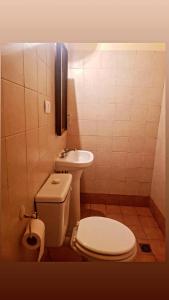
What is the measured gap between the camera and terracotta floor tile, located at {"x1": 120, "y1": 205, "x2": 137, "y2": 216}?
8.14 feet

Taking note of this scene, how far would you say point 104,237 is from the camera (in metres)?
1.28

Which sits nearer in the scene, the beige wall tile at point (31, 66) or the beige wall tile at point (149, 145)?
the beige wall tile at point (31, 66)

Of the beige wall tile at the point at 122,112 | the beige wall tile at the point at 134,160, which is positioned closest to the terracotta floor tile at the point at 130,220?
the beige wall tile at the point at 134,160

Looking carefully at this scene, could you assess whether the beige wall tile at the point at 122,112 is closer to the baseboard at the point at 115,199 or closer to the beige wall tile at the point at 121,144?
the beige wall tile at the point at 121,144

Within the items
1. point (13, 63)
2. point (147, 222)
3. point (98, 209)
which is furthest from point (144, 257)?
point (13, 63)

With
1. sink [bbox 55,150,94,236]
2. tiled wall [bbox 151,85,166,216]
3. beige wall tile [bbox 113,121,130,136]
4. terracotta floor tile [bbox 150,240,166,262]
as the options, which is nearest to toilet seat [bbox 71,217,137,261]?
sink [bbox 55,150,94,236]

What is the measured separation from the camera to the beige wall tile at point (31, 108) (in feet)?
3.08

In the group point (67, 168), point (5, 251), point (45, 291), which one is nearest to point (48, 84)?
point (67, 168)

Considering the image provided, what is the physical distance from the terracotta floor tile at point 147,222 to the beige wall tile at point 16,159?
1.76 m

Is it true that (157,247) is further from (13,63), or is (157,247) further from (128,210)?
(13,63)

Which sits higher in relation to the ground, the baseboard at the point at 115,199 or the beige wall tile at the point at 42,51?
the beige wall tile at the point at 42,51

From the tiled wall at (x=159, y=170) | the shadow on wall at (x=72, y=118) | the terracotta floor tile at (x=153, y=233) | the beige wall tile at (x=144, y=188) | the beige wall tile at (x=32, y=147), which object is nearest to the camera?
the beige wall tile at (x=32, y=147)

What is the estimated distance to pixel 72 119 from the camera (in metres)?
2.43

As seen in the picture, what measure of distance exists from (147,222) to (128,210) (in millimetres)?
301
